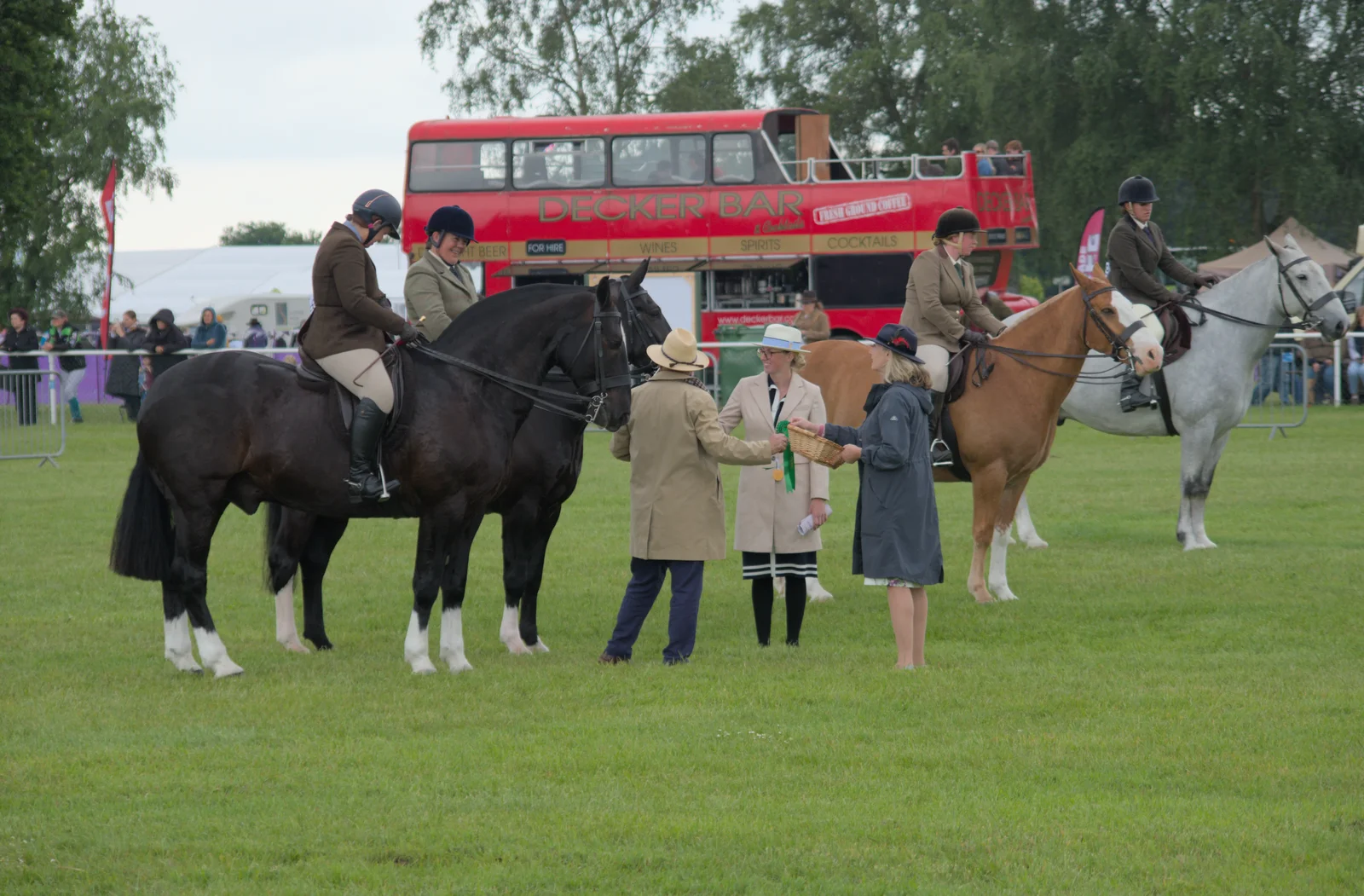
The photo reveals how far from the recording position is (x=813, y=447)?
8406mm

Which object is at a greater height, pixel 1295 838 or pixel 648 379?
pixel 648 379

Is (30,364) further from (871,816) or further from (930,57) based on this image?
(930,57)

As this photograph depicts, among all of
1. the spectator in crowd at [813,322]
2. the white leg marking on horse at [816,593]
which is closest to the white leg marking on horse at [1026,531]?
the white leg marking on horse at [816,593]

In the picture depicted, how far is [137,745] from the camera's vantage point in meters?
7.12

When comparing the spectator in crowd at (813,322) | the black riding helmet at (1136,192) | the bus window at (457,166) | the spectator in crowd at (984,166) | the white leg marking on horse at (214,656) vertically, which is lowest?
the white leg marking on horse at (214,656)

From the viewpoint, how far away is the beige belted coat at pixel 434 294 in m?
10.1

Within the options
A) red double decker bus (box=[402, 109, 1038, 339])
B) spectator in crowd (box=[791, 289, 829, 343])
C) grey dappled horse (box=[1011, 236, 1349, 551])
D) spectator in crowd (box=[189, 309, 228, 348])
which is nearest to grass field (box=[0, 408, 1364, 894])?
grey dappled horse (box=[1011, 236, 1349, 551])

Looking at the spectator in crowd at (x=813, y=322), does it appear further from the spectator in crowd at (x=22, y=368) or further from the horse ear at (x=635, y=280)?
the horse ear at (x=635, y=280)

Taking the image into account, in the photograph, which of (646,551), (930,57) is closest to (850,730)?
(646,551)

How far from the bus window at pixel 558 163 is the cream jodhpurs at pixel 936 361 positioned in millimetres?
18059

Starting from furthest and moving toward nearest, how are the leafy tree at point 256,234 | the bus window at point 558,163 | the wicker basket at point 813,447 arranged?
the leafy tree at point 256,234
the bus window at point 558,163
the wicker basket at point 813,447

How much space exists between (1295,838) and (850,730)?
2.17 metres

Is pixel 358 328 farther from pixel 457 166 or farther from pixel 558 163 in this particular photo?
pixel 457 166

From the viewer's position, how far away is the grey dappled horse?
13742 millimetres
